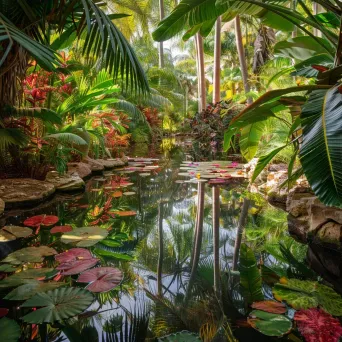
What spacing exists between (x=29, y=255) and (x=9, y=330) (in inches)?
30.3

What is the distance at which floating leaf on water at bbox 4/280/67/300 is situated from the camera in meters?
1.39

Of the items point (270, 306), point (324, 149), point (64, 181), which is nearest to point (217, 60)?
point (64, 181)

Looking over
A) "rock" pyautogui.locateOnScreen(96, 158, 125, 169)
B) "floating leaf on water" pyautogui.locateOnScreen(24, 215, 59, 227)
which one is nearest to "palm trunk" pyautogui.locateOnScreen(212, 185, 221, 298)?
"floating leaf on water" pyautogui.locateOnScreen(24, 215, 59, 227)

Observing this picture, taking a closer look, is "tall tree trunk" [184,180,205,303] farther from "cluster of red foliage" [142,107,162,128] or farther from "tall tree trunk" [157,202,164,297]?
"cluster of red foliage" [142,107,162,128]

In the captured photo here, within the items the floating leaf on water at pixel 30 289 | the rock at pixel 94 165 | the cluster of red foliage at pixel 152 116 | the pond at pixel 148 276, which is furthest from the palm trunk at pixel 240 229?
the cluster of red foliage at pixel 152 116

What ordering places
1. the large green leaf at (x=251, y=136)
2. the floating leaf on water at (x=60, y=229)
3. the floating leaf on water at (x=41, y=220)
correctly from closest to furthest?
the floating leaf on water at (x=60, y=229), the floating leaf on water at (x=41, y=220), the large green leaf at (x=251, y=136)

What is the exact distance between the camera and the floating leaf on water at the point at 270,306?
1308 mm

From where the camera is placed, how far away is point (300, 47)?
9.71 feet

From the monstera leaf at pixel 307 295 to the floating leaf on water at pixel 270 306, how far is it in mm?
53

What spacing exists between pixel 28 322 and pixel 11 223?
1653mm

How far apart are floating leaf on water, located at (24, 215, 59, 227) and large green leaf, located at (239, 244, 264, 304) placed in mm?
1588

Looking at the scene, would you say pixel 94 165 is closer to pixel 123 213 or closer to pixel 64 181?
pixel 64 181

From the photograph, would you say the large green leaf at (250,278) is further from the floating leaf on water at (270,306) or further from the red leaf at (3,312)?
the red leaf at (3,312)

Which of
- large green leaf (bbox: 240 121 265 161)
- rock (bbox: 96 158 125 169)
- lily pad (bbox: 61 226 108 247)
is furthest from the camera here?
rock (bbox: 96 158 125 169)
